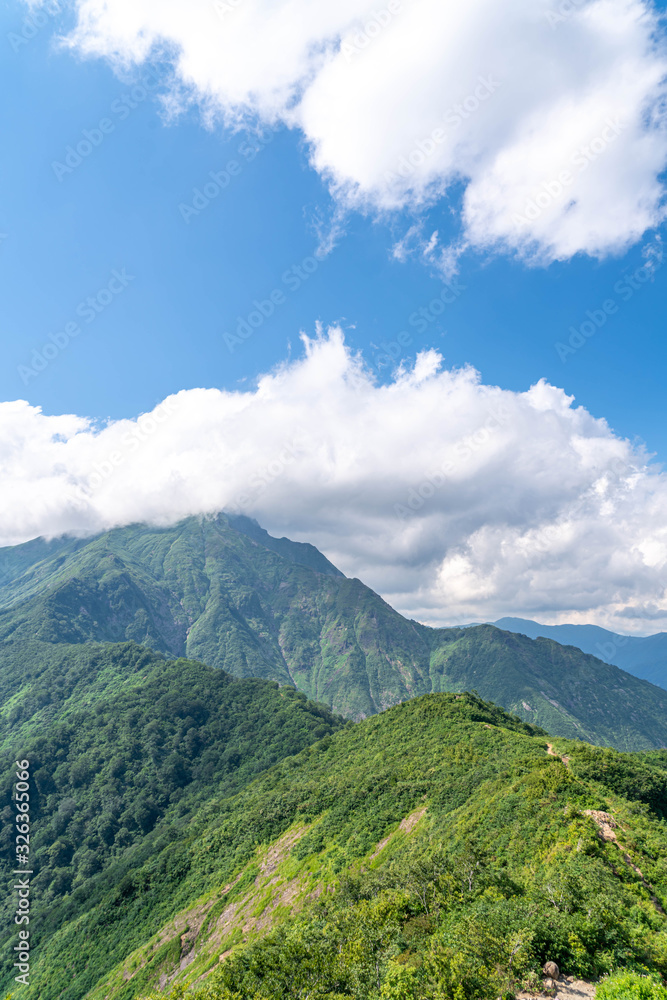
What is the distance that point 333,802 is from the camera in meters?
99.6

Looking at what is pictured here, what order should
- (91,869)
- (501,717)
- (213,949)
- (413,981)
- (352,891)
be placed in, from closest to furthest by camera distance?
1. (413,981)
2. (352,891)
3. (213,949)
4. (501,717)
5. (91,869)

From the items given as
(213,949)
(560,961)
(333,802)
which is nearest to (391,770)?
(333,802)

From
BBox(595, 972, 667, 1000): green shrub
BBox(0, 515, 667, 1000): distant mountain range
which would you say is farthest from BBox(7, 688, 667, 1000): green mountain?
BBox(595, 972, 667, 1000): green shrub

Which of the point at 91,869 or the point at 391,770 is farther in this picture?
the point at 91,869

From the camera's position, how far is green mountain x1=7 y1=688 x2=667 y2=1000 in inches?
1276

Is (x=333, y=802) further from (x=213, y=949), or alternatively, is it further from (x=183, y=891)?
(x=183, y=891)

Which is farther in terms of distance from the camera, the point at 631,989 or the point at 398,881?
the point at 398,881

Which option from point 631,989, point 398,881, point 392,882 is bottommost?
point 392,882

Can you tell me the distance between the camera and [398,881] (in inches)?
1913

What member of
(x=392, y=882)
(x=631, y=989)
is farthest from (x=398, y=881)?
(x=631, y=989)

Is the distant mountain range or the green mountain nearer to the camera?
the green mountain

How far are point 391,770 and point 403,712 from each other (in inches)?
1337

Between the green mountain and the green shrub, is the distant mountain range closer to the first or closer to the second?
the green mountain

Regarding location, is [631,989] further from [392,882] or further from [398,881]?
[392,882]
